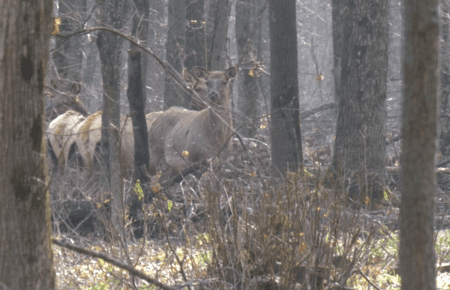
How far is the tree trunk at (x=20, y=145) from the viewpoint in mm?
3422

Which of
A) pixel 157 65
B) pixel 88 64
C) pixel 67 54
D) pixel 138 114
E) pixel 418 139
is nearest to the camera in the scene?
pixel 418 139

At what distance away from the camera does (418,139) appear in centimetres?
196

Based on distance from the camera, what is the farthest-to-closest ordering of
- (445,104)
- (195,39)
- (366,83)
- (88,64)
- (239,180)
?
(88,64), (195,39), (445,104), (366,83), (239,180)

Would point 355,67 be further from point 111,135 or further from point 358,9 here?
point 111,135

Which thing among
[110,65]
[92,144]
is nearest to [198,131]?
[92,144]

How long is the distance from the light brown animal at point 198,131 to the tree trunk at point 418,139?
8.75m

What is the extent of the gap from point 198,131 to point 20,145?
8204mm

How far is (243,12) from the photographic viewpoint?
20234 mm

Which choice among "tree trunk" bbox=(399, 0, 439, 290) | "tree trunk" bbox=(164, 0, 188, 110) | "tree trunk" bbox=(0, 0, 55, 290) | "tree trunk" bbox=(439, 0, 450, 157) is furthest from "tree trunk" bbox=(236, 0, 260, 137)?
"tree trunk" bbox=(399, 0, 439, 290)

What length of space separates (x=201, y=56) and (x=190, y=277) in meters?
11.8

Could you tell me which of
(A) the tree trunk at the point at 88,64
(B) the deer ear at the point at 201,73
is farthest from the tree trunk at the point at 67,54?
(B) the deer ear at the point at 201,73

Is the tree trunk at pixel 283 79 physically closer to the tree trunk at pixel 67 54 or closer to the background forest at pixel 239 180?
the background forest at pixel 239 180

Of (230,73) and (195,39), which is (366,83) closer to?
(230,73)

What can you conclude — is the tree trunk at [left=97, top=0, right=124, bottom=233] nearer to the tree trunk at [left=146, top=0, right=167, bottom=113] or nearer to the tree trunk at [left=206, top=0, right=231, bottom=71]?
the tree trunk at [left=206, top=0, right=231, bottom=71]
